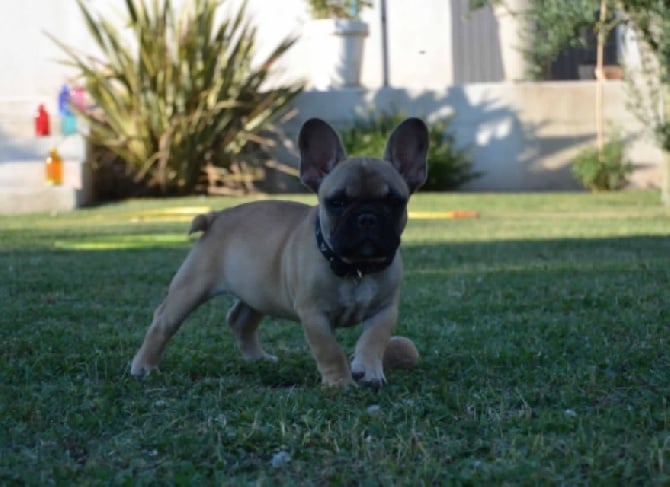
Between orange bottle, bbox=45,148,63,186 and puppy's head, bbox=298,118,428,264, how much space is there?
13.9 metres

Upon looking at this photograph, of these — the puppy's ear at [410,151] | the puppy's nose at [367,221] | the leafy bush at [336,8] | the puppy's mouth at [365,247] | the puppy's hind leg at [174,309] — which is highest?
the leafy bush at [336,8]

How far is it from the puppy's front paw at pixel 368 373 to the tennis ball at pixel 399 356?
0.45 meters

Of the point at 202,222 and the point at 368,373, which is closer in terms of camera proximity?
the point at 368,373

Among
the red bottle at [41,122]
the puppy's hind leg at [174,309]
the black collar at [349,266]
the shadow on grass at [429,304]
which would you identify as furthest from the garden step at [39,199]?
the black collar at [349,266]

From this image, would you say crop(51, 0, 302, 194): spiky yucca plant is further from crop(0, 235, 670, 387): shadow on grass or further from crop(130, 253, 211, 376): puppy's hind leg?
crop(130, 253, 211, 376): puppy's hind leg

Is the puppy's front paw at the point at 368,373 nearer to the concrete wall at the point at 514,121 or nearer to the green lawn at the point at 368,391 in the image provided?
the green lawn at the point at 368,391

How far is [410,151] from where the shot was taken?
5199 millimetres

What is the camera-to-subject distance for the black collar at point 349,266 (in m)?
4.80

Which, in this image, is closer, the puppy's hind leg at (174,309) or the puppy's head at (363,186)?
the puppy's head at (363,186)

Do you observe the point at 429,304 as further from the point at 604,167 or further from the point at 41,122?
the point at 604,167

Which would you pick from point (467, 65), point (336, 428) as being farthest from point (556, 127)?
point (336, 428)

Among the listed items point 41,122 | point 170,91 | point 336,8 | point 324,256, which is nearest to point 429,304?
point 324,256

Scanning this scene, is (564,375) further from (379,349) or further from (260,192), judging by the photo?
(260,192)

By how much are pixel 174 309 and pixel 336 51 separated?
56.7ft
